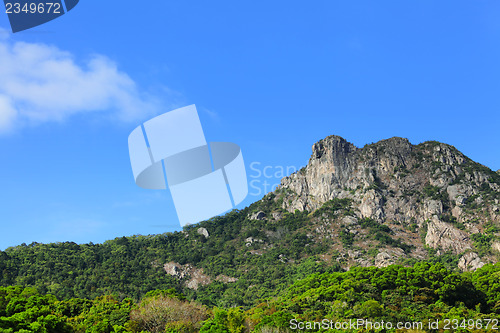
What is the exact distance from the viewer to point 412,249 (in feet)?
306

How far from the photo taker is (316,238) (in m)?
103

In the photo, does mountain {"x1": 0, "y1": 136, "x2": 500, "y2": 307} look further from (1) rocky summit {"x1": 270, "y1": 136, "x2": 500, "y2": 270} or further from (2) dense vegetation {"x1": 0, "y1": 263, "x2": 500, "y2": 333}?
(2) dense vegetation {"x1": 0, "y1": 263, "x2": 500, "y2": 333}

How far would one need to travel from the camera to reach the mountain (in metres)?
86.4

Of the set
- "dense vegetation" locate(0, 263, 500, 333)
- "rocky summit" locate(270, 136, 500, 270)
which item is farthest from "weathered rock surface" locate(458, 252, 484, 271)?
"dense vegetation" locate(0, 263, 500, 333)

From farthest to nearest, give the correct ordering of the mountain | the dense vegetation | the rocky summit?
1. the rocky summit
2. the mountain
3. the dense vegetation

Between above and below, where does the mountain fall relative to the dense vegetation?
above

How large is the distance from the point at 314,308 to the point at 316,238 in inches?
2262

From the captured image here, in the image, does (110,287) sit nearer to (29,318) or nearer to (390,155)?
(29,318)

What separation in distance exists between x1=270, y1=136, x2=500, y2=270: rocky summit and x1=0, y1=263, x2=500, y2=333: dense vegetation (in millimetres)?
32281

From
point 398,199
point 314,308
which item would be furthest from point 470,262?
point 314,308

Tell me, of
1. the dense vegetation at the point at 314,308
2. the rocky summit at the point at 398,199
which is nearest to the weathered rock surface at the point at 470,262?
the rocky summit at the point at 398,199

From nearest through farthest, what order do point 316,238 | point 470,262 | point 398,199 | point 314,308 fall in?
point 314,308 < point 470,262 < point 316,238 < point 398,199

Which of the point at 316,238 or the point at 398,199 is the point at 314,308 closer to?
the point at 316,238

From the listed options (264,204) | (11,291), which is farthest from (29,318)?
(264,204)
